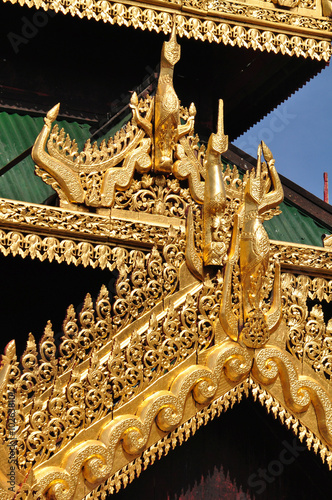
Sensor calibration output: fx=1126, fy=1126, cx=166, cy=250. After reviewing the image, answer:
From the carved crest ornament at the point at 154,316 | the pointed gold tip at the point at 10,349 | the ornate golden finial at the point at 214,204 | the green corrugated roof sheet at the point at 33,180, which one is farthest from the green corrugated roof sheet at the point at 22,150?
the pointed gold tip at the point at 10,349

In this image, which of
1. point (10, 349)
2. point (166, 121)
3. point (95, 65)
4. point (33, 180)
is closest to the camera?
point (10, 349)

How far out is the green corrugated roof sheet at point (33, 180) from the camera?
10219 mm

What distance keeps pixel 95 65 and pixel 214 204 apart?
3400 mm

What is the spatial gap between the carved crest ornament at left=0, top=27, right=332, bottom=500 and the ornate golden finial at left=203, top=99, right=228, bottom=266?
0.01 metres

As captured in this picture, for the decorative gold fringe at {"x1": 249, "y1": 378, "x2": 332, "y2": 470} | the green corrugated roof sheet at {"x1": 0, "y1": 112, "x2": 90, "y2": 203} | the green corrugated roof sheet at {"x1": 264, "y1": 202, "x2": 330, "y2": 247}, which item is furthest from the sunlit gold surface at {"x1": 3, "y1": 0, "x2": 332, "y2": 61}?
the decorative gold fringe at {"x1": 249, "y1": 378, "x2": 332, "y2": 470}

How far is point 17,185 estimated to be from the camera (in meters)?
10.2

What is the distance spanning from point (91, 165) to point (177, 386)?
2046 mm

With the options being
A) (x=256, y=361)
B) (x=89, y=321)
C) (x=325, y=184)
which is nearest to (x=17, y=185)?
(x=89, y=321)

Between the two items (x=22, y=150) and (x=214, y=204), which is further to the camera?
(x=22, y=150)

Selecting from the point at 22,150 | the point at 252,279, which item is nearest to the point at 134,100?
the point at 22,150

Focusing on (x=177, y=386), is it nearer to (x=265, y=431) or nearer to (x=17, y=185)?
(x=265, y=431)

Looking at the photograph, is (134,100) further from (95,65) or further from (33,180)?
(95,65)

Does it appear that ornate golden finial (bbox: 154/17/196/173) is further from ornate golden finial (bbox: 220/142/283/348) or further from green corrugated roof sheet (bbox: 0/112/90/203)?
green corrugated roof sheet (bbox: 0/112/90/203)

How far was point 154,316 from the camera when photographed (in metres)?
8.30
